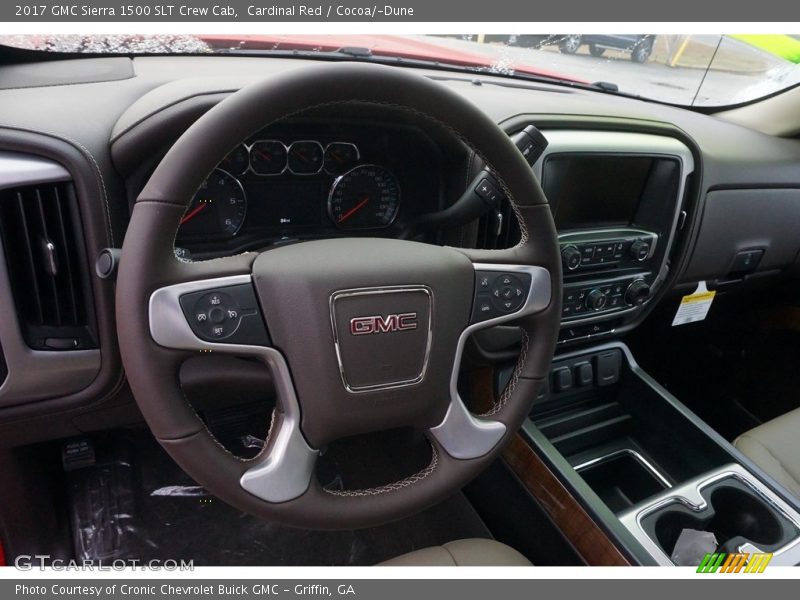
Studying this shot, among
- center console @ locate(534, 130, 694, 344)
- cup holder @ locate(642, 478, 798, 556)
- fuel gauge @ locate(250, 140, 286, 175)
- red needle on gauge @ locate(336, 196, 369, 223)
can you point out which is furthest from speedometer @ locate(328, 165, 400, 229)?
cup holder @ locate(642, 478, 798, 556)

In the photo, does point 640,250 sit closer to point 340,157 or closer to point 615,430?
point 615,430

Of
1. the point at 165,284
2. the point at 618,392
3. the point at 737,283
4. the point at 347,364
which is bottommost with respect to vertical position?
the point at 618,392

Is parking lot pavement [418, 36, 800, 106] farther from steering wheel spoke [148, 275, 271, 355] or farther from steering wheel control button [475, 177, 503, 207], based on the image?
steering wheel spoke [148, 275, 271, 355]

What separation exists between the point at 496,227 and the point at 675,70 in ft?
3.98

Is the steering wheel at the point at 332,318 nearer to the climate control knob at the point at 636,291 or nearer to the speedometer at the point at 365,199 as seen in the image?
the speedometer at the point at 365,199

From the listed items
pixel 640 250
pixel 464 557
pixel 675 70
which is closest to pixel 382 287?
pixel 464 557

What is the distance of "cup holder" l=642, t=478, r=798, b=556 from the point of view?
1206mm

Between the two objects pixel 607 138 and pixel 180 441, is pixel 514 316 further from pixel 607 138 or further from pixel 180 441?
pixel 607 138

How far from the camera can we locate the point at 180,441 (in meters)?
0.78

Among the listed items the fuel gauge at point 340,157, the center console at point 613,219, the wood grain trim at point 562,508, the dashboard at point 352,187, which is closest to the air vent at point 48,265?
the dashboard at point 352,187

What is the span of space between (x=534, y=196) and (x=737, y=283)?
1.35 m

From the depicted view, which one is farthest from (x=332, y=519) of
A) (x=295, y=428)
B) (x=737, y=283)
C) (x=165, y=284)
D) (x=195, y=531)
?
(x=737, y=283)

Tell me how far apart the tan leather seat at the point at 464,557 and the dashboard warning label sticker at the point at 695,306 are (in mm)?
1115

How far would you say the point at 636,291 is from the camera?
5.06ft
